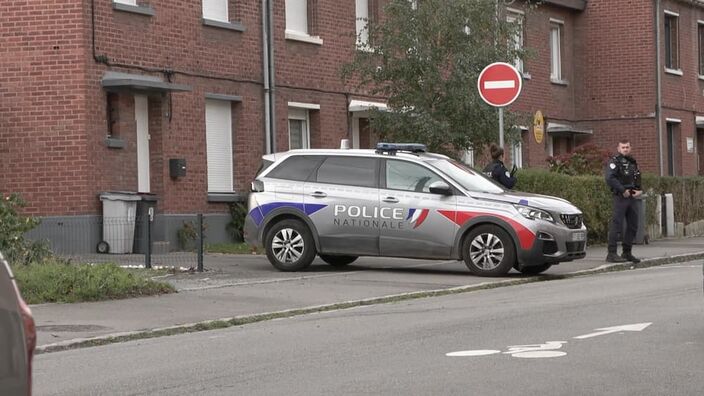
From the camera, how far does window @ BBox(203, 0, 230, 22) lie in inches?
941

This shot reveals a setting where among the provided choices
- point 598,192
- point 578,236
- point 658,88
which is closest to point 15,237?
point 578,236

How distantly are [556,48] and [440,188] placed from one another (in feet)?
69.1

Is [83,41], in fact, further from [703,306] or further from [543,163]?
[543,163]

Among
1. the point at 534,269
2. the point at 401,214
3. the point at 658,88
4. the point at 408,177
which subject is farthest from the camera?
the point at 658,88

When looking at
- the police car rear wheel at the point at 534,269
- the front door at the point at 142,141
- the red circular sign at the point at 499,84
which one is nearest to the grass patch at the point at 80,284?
the police car rear wheel at the point at 534,269

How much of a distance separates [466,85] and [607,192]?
4365 millimetres

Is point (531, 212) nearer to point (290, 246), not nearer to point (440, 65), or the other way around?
point (290, 246)

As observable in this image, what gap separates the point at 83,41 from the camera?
2080 centimetres

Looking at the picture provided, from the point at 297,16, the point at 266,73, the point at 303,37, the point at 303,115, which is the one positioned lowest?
the point at 303,115

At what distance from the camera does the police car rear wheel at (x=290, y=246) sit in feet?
58.9

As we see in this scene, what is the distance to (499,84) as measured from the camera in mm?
19422

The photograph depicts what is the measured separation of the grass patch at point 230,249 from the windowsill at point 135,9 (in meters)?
4.01

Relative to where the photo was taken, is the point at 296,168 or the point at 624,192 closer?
the point at 296,168

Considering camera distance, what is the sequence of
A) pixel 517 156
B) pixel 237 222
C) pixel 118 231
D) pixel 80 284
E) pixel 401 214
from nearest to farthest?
pixel 80 284 < pixel 401 214 < pixel 118 231 < pixel 237 222 < pixel 517 156
